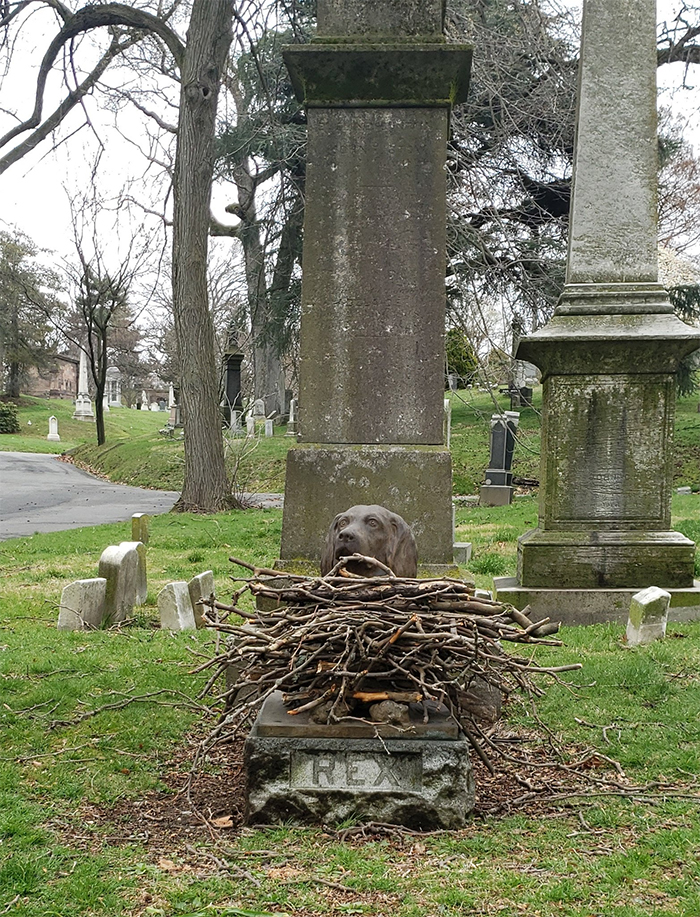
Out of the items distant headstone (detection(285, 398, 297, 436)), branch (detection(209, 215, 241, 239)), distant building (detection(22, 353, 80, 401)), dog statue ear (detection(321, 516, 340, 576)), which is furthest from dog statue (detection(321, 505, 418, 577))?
distant building (detection(22, 353, 80, 401))

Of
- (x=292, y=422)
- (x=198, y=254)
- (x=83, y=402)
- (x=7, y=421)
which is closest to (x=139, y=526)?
(x=198, y=254)

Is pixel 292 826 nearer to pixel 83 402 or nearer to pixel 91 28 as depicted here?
pixel 91 28

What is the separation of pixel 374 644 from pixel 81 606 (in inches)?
157

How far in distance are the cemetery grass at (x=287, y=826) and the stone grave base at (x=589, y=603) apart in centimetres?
82

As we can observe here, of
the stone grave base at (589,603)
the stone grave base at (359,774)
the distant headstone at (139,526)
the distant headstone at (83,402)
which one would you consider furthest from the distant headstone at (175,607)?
the distant headstone at (83,402)

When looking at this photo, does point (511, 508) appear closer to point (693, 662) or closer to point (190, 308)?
point (190, 308)

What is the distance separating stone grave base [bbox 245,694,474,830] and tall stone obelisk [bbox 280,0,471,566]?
206 cm

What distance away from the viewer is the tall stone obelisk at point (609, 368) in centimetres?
722

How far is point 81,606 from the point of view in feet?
22.6

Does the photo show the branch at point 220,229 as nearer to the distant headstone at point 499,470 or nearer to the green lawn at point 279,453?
the green lawn at point 279,453

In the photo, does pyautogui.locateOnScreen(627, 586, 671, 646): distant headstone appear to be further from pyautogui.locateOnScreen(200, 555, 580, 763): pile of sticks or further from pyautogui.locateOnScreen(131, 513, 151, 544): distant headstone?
pyautogui.locateOnScreen(131, 513, 151, 544): distant headstone

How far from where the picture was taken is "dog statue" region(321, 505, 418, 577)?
4.09 metres

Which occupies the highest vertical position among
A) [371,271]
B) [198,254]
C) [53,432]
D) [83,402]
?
[198,254]

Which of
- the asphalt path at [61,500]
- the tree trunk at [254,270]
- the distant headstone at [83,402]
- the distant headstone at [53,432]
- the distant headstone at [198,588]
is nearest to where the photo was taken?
the distant headstone at [198,588]
